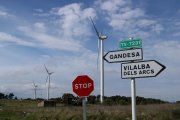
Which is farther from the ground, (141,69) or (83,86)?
(141,69)

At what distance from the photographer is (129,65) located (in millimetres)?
11812

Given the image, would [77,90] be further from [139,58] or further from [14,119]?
[14,119]

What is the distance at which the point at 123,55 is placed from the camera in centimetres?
1195

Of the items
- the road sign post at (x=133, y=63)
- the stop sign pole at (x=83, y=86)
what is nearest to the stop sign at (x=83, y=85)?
the stop sign pole at (x=83, y=86)

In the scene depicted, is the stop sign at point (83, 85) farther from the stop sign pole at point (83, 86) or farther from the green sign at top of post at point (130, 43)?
the green sign at top of post at point (130, 43)

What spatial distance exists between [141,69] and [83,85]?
186cm

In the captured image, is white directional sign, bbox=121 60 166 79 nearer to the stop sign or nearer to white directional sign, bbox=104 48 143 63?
white directional sign, bbox=104 48 143 63

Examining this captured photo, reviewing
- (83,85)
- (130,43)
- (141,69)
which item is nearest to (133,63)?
(141,69)

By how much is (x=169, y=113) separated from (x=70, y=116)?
28.6 ft

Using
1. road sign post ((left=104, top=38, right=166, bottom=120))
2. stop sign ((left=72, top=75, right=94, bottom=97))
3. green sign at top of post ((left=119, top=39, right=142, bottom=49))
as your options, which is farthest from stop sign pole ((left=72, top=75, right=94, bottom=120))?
green sign at top of post ((left=119, top=39, right=142, bottom=49))

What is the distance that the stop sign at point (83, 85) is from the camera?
427 inches

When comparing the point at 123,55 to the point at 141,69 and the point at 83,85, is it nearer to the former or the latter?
the point at 141,69

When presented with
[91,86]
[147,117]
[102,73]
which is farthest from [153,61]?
[102,73]

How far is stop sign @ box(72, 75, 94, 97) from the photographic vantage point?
35.6ft
